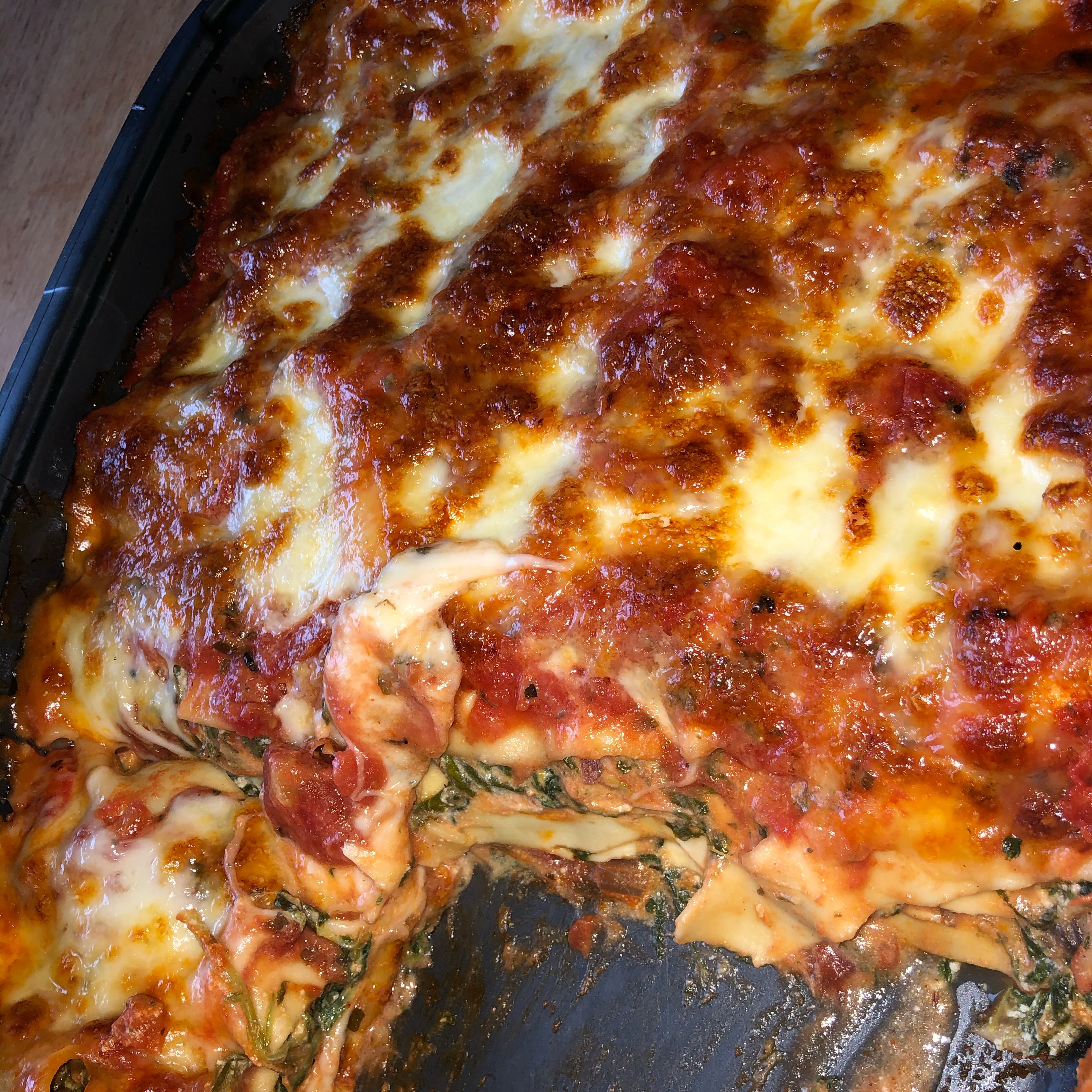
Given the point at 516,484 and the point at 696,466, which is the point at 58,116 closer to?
the point at 516,484

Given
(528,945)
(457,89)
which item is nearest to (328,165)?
(457,89)

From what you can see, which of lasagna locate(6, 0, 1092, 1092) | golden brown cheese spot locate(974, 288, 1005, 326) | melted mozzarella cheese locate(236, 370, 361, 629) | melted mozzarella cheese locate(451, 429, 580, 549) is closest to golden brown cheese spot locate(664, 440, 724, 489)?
lasagna locate(6, 0, 1092, 1092)

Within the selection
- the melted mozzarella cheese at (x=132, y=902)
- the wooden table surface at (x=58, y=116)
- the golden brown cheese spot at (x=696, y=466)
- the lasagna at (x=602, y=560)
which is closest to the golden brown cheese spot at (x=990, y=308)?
the lasagna at (x=602, y=560)

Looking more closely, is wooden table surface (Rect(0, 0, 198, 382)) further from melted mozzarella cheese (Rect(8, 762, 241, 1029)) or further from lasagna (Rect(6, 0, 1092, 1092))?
melted mozzarella cheese (Rect(8, 762, 241, 1029))

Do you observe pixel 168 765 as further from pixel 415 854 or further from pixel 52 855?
pixel 415 854

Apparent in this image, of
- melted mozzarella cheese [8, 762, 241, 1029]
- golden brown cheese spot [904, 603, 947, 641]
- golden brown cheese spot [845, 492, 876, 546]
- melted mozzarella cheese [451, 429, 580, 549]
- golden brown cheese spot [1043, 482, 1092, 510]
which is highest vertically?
melted mozzarella cheese [451, 429, 580, 549]

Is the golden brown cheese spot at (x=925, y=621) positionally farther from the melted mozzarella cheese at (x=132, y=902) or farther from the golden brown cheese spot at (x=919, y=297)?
the melted mozzarella cheese at (x=132, y=902)

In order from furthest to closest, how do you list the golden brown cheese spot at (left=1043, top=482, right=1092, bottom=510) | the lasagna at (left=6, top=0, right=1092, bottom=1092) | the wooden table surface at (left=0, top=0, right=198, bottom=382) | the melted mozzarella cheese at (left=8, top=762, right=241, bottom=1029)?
the wooden table surface at (left=0, top=0, right=198, bottom=382) < the melted mozzarella cheese at (left=8, top=762, right=241, bottom=1029) < the lasagna at (left=6, top=0, right=1092, bottom=1092) < the golden brown cheese spot at (left=1043, top=482, right=1092, bottom=510)

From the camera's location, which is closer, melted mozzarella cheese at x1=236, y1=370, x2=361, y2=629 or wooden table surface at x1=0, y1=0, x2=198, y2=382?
melted mozzarella cheese at x1=236, y1=370, x2=361, y2=629
